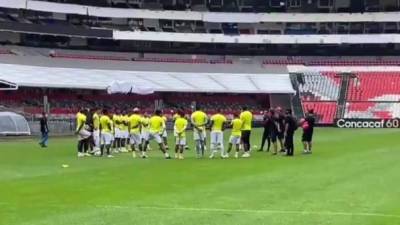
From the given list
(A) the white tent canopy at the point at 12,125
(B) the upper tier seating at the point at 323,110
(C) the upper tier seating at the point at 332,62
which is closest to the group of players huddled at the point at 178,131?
(A) the white tent canopy at the point at 12,125

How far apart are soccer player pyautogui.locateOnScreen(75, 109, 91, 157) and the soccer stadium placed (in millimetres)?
63

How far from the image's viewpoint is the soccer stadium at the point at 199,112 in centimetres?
1460

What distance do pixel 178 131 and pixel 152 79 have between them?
4445cm

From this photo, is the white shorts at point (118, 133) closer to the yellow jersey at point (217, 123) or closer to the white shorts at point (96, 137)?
the white shorts at point (96, 137)

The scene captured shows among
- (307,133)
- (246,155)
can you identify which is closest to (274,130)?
(307,133)

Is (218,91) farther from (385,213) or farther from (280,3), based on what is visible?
(385,213)

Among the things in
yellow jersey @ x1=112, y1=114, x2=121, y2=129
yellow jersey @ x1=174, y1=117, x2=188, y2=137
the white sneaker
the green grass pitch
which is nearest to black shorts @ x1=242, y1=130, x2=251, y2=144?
the white sneaker

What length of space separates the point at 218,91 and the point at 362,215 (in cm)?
5724

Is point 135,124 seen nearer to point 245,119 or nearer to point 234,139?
point 234,139

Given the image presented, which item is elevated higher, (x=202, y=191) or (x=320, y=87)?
(x=320, y=87)

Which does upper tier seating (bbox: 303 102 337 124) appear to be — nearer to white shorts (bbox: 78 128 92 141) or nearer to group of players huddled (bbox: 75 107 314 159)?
group of players huddled (bbox: 75 107 314 159)

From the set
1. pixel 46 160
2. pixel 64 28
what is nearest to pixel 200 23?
pixel 64 28

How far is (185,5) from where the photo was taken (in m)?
82.8

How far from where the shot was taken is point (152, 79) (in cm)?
7088
